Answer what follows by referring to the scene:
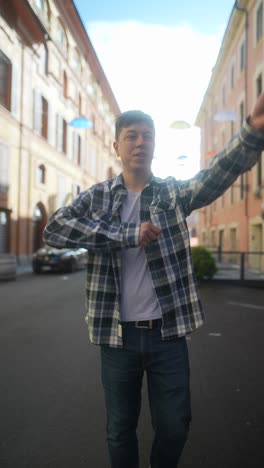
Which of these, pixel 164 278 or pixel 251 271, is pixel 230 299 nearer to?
pixel 251 271

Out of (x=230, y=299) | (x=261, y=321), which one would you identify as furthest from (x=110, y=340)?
(x=230, y=299)

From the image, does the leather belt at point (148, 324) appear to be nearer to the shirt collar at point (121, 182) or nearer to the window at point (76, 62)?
the shirt collar at point (121, 182)

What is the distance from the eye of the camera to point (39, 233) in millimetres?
24000

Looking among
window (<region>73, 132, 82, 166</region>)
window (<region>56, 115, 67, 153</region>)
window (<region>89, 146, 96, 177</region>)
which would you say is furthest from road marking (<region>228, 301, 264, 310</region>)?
window (<region>89, 146, 96, 177</region>)

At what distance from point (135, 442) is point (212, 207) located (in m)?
28.4

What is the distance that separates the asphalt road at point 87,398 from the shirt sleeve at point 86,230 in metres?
1.46

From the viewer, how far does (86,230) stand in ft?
5.51

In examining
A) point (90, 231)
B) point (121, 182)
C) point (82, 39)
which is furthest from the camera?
point (82, 39)

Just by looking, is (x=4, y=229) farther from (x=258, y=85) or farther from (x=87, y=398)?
(x=87, y=398)

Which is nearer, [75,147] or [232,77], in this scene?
[232,77]

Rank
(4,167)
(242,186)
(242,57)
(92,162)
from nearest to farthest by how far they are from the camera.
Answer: (4,167) → (242,186) → (242,57) → (92,162)

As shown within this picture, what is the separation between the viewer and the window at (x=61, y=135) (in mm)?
26781

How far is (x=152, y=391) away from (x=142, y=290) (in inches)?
18.4

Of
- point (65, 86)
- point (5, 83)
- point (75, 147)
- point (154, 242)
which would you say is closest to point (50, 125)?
point (65, 86)
